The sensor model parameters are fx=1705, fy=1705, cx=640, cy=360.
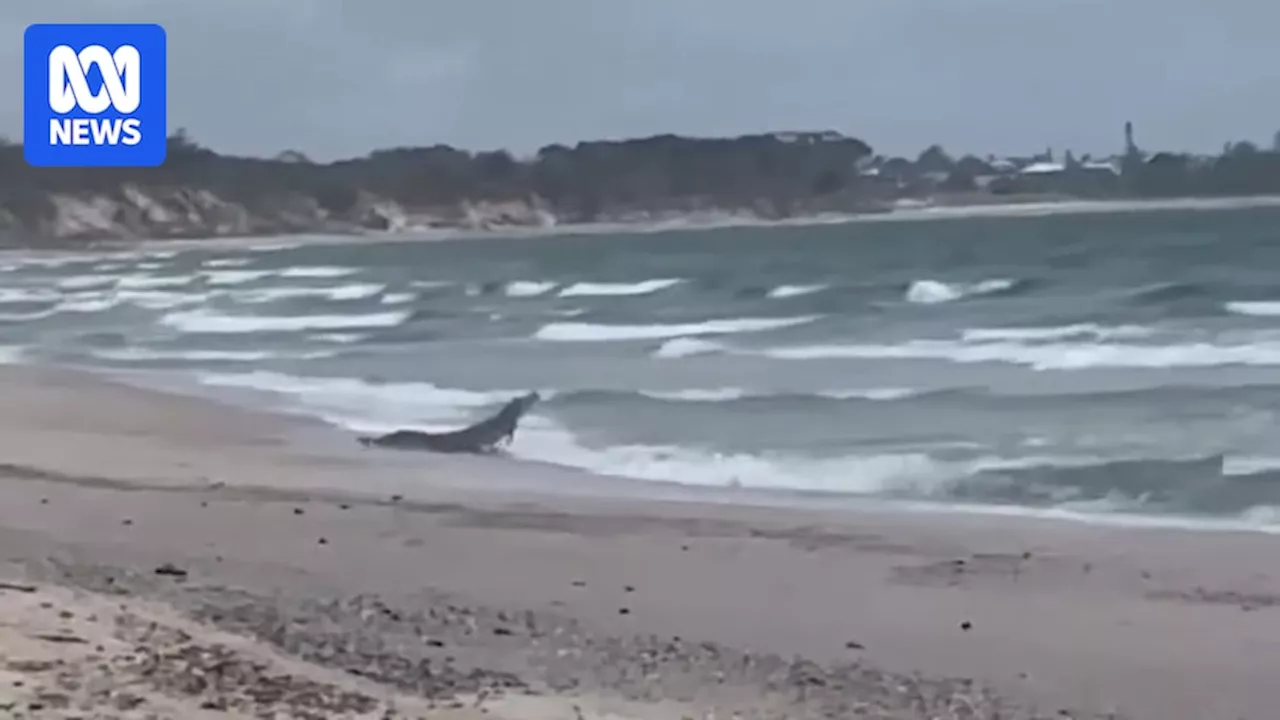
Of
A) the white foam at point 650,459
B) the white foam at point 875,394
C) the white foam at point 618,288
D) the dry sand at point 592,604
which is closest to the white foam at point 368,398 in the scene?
the white foam at point 650,459

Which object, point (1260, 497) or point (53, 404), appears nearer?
point (1260, 497)

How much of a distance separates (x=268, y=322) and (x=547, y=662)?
24.6 meters

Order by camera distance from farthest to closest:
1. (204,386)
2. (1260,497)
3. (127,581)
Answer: (204,386), (1260,497), (127,581)

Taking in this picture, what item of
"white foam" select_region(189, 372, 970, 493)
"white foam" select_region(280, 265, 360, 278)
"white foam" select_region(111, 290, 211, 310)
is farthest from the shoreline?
"white foam" select_region(189, 372, 970, 493)

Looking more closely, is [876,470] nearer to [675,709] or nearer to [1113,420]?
[1113,420]

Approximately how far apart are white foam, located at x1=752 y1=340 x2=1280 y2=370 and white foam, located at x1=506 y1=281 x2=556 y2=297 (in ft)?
56.6

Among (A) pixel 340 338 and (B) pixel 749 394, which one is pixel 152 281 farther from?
(B) pixel 749 394

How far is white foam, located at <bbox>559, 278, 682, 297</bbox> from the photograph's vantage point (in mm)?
39938

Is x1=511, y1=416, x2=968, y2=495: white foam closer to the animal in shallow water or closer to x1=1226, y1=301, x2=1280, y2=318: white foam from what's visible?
the animal in shallow water

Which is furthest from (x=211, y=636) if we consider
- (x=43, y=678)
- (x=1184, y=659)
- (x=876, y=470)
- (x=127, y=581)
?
(x=876, y=470)

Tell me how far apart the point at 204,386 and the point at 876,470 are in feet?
30.4

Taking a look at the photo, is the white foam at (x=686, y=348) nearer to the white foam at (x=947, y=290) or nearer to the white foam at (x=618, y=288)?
the white foam at (x=947, y=290)

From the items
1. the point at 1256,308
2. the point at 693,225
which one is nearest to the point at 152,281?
the point at 1256,308

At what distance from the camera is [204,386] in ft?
60.8
